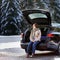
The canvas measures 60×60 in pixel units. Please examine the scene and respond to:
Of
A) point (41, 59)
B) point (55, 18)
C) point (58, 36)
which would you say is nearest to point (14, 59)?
point (41, 59)

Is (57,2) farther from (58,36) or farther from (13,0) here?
(58,36)

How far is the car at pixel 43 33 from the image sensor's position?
12859 mm

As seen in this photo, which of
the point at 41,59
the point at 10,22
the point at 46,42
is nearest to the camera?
the point at 41,59

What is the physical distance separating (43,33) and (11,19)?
1475cm

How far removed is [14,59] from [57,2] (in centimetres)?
2673

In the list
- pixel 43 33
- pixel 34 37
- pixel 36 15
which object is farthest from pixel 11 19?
pixel 34 37

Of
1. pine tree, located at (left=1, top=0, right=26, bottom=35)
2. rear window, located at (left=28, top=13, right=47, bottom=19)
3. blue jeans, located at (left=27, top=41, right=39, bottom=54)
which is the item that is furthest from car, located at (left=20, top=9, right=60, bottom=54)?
pine tree, located at (left=1, top=0, right=26, bottom=35)

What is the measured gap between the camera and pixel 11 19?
2783 centimetres

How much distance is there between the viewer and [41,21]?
13.8 meters

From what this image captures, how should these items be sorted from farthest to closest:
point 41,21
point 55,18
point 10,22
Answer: point 55,18
point 10,22
point 41,21

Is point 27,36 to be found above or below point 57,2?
above

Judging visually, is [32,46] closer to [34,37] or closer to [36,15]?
[34,37]

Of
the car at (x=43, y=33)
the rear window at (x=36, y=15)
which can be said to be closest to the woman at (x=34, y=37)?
the car at (x=43, y=33)

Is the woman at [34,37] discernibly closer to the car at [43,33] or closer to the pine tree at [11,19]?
the car at [43,33]
